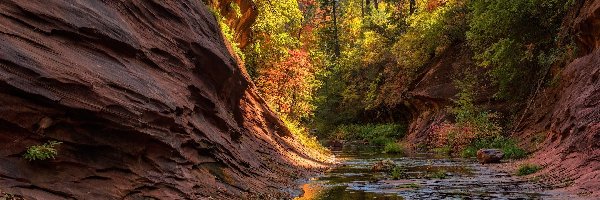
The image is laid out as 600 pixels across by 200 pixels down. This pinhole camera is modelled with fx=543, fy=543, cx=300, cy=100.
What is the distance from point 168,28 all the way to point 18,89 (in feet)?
23.4

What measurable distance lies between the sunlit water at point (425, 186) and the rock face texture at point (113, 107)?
1941 mm

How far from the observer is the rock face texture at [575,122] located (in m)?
14.8

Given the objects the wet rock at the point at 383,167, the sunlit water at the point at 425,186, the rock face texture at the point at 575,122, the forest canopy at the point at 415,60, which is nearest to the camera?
the sunlit water at the point at 425,186

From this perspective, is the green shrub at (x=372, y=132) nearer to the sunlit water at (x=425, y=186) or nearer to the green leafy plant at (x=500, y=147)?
the green leafy plant at (x=500, y=147)

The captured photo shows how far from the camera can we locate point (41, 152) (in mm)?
7938

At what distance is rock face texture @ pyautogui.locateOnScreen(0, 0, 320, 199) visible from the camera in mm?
8125

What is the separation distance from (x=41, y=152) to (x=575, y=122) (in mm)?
16673

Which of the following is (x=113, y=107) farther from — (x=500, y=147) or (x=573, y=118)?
(x=500, y=147)

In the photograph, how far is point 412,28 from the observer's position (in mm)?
45000

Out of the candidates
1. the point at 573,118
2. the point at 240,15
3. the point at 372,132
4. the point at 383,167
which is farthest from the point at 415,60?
the point at 573,118

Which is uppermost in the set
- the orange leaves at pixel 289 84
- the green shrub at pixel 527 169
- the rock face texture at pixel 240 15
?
the rock face texture at pixel 240 15

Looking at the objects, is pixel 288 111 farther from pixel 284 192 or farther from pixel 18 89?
pixel 18 89

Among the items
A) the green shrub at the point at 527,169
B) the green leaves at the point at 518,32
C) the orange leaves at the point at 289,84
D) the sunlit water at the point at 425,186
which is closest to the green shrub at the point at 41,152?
the sunlit water at the point at 425,186

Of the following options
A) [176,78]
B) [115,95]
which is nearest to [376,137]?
[176,78]
